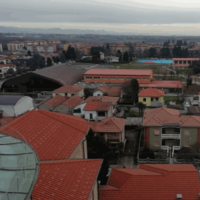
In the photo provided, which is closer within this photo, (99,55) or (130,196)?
(130,196)

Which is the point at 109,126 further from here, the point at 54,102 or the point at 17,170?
the point at 17,170

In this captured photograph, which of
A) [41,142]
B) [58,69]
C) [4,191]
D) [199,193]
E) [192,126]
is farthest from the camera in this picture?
[58,69]

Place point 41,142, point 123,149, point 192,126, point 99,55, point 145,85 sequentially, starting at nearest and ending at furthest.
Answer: point 41,142
point 192,126
point 123,149
point 145,85
point 99,55

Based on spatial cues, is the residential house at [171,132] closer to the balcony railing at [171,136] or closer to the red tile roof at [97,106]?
the balcony railing at [171,136]

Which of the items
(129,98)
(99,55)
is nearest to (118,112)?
(129,98)

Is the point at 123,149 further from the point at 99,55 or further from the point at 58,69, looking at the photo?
the point at 99,55
